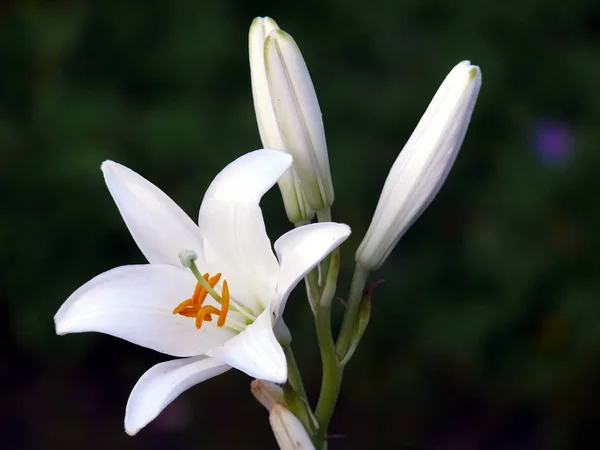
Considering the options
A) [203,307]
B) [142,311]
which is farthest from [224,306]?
[142,311]

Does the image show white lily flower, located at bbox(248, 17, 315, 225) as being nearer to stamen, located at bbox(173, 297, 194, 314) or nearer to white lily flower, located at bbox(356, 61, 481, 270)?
white lily flower, located at bbox(356, 61, 481, 270)

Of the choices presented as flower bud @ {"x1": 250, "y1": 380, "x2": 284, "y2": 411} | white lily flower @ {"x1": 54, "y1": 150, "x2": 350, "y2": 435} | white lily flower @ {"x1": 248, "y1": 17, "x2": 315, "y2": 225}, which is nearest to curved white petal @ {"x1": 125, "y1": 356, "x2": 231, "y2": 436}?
white lily flower @ {"x1": 54, "y1": 150, "x2": 350, "y2": 435}

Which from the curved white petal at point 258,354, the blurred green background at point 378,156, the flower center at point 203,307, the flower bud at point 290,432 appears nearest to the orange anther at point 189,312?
the flower center at point 203,307

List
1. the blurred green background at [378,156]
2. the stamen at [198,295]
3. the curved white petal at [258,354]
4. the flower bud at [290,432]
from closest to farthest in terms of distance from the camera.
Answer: the curved white petal at [258,354] → the flower bud at [290,432] → the stamen at [198,295] → the blurred green background at [378,156]

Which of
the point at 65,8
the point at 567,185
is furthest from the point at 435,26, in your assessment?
the point at 65,8

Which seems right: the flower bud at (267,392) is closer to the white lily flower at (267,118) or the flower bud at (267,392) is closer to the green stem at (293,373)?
the green stem at (293,373)

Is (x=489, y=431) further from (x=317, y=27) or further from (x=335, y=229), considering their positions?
(x=335, y=229)
